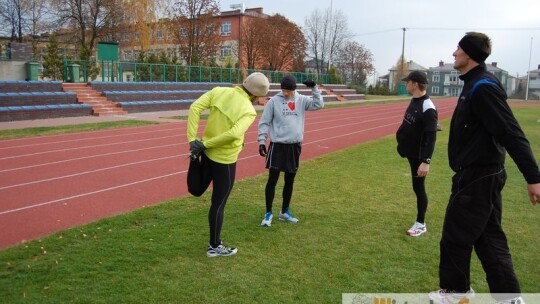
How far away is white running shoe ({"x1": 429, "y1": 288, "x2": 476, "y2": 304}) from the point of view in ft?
11.1

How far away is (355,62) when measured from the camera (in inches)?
2704

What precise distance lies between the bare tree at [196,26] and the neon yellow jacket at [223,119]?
37297mm

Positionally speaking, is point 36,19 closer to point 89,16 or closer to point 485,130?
point 89,16

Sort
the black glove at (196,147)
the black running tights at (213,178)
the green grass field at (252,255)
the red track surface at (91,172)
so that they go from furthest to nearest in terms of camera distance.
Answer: the red track surface at (91,172) → the black running tights at (213,178) → the black glove at (196,147) → the green grass field at (252,255)

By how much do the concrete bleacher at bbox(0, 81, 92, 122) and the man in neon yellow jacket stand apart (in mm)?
16930

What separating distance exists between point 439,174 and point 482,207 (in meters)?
5.97

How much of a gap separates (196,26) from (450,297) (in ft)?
133

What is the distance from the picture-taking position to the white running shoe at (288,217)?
5562mm

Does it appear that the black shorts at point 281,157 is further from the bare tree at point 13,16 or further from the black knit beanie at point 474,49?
the bare tree at point 13,16

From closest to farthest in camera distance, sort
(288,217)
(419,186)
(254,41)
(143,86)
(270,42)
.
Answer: (419,186)
(288,217)
(143,86)
(270,42)
(254,41)

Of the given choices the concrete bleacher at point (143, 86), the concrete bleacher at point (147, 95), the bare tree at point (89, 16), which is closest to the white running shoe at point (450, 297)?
the concrete bleacher at point (147, 95)

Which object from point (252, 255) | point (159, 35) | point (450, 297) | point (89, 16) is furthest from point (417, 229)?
point (159, 35)

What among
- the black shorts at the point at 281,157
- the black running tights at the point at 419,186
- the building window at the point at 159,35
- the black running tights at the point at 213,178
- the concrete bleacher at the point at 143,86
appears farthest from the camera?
the building window at the point at 159,35

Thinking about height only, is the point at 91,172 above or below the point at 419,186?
below
